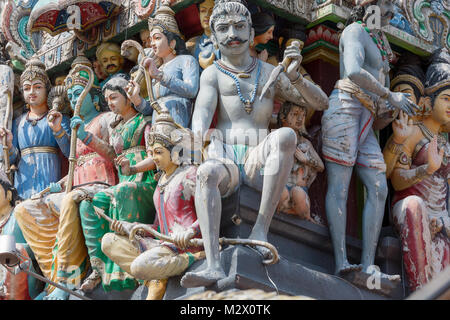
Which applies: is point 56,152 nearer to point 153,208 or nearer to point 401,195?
point 153,208

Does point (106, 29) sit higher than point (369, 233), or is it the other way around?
point (106, 29)

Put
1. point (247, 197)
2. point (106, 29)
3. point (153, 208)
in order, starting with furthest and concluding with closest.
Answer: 1. point (106, 29)
2. point (153, 208)
3. point (247, 197)

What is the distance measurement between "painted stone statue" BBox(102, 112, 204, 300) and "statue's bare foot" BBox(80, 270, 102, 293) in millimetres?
522

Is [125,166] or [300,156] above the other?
[300,156]

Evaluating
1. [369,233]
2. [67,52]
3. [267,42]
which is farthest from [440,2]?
[67,52]

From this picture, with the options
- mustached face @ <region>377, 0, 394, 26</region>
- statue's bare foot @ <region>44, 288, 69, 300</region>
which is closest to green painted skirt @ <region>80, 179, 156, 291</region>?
statue's bare foot @ <region>44, 288, 69, 300</region>

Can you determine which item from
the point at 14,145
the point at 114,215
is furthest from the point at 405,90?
the point at 14,145

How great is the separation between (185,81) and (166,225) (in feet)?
5.26

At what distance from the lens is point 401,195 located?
523 inches

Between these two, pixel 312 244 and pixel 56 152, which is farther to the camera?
pixel 56 152

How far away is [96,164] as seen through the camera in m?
13.3

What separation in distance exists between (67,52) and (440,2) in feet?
14.8

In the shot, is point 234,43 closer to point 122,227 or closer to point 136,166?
point 136,166

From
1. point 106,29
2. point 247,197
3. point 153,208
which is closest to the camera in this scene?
point 247,197
